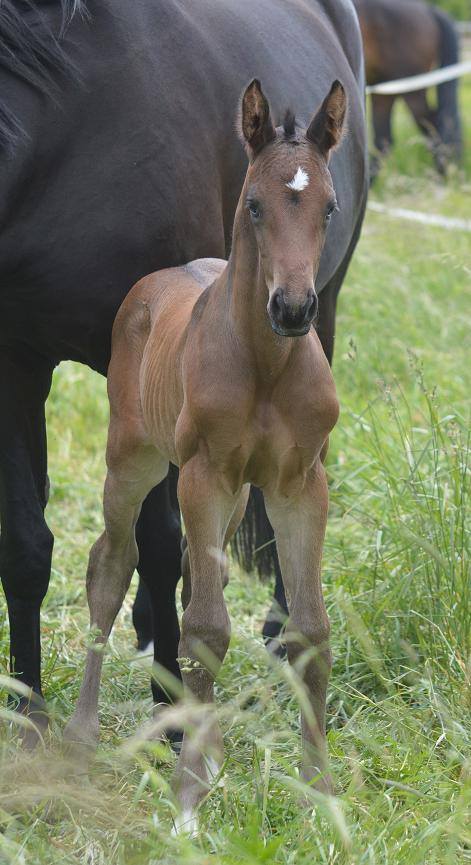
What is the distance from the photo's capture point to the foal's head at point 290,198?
2281 mm

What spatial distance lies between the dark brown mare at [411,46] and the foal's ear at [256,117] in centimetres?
1043

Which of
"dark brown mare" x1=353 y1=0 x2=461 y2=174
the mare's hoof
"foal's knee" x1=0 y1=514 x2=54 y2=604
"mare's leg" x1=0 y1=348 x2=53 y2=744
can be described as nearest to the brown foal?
"mare's leg" x1=0 y1=348 x2=53 y2=744

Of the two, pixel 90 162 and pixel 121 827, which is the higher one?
pixel 90 162

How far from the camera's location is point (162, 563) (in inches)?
136

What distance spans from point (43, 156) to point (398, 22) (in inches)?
423

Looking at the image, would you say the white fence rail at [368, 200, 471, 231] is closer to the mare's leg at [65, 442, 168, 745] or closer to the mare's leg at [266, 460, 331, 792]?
the mare's leg at [65, 442, 168, 745]

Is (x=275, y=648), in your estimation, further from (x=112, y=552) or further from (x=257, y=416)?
(x=257, y=416)

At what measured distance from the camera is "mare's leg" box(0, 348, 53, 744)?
10.4 feet

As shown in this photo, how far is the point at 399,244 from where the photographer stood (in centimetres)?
806

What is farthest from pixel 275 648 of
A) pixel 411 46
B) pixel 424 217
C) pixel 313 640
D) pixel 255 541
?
pixel 411 46

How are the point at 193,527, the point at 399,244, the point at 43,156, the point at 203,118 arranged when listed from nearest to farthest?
the point at 193,527 → the point at 43,156 → the point at 203,118 → the point at 399,244

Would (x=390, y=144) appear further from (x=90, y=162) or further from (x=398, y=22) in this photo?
(x=90, y=162)

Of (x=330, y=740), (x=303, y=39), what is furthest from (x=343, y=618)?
(x=303, y=39)

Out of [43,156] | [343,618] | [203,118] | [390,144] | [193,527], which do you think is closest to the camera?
[193,527]
